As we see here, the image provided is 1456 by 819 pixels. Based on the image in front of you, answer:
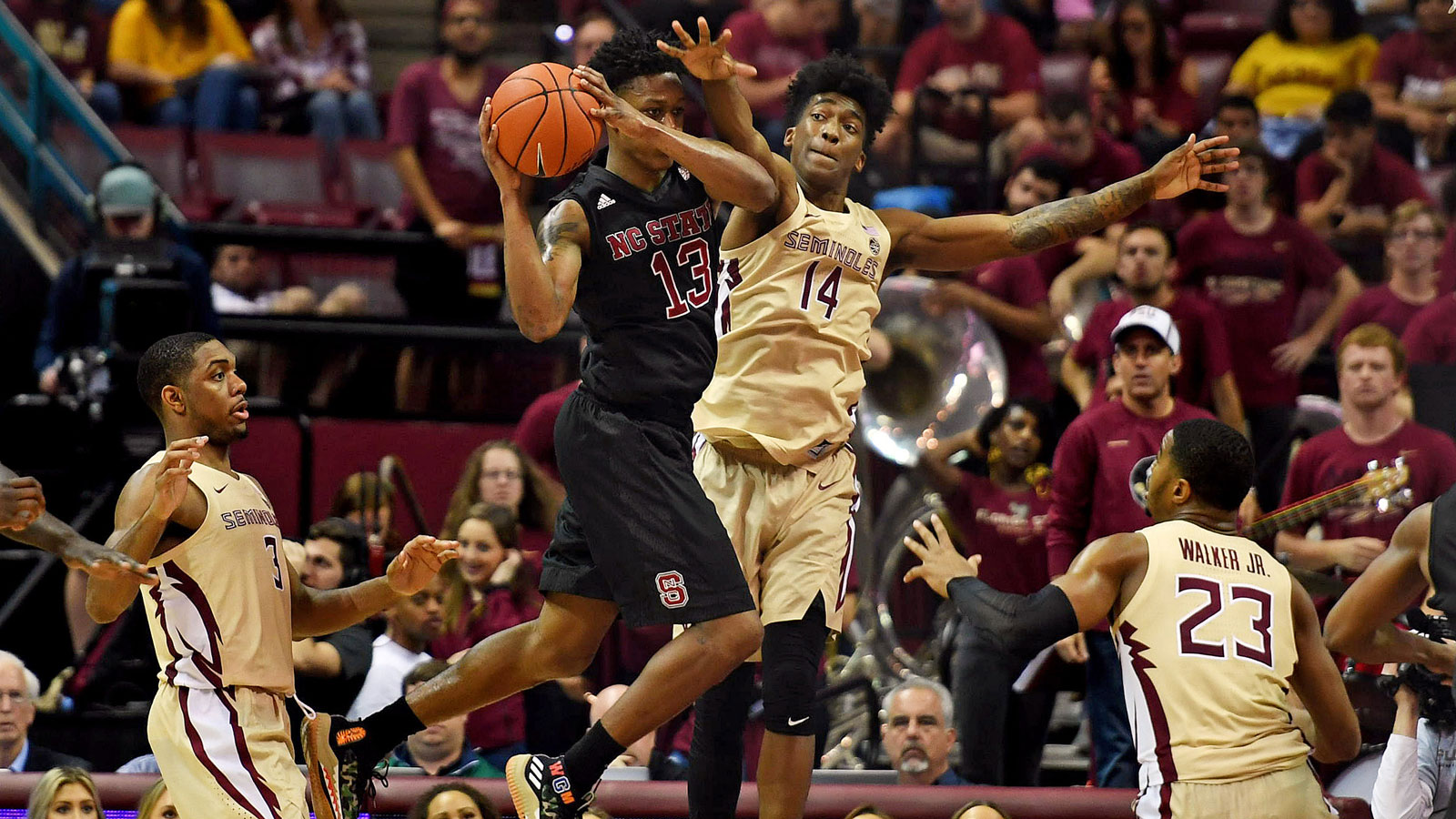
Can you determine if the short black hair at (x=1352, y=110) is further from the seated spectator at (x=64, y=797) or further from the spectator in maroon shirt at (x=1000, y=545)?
the seated spectator at (x=64, y=797)

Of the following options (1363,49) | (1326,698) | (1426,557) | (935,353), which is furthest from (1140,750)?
(1363,49)

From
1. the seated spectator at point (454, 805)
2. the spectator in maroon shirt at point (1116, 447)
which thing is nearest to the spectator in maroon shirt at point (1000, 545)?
the spectator in maroon shirt at point (1116, 447)

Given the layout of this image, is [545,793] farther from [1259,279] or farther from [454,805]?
[1259,279]

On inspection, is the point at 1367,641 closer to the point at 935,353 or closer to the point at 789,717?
the point at 789,717

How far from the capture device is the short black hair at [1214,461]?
19.5 ft

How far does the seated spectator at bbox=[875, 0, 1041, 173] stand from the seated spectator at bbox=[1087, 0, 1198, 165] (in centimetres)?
47

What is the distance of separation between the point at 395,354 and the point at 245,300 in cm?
116

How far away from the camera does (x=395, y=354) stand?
12.0 meters

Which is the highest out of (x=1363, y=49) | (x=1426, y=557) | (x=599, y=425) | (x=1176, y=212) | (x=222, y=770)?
(x=1363, y=49)

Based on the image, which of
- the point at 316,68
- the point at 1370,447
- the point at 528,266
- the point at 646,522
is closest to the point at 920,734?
the point at 1370,447

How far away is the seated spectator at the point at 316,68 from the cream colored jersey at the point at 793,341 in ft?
25.8

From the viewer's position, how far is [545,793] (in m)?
5.93

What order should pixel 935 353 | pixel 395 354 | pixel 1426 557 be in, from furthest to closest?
pixel 395 354, pixel 935 353, pixel 1426 557

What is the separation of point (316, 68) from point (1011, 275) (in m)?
5.83
